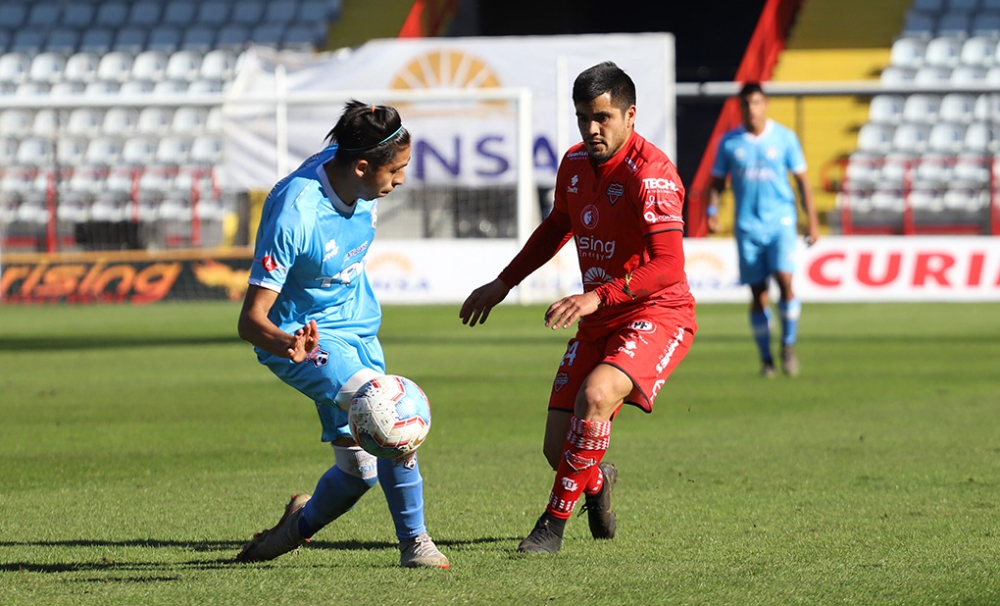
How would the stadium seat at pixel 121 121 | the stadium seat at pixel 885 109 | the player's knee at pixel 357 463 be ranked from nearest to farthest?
the player's knee at pixel 357 463 < the stadium seat at pixel 885 109 < the stadium seat at pixel 121 121

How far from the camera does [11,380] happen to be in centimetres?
1264

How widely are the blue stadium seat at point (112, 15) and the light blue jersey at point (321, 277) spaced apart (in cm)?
2755

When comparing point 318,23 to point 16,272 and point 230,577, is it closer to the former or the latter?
point 16,272

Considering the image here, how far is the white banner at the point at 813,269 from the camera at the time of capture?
66.8 feet

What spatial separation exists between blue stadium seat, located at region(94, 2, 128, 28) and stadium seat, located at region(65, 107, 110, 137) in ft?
9.85

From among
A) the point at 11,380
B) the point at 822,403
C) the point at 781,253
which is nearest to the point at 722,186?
the point at 781,253

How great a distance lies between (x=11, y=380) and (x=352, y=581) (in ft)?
27.4

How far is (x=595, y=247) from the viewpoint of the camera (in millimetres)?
5961

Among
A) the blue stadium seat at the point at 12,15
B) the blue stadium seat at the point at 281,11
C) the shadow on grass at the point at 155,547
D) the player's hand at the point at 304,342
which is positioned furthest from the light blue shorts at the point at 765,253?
the blue stadium seat at the point at 12,15

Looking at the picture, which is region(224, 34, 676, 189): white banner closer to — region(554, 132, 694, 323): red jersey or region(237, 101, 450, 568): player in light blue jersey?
region(554, 132, 694, 323): red jersey

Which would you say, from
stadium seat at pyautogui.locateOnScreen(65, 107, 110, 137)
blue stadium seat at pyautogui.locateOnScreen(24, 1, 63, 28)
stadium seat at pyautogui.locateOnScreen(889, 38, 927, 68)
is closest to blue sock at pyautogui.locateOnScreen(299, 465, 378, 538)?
stadium seat at pyautogui.locateOnScreen(889, 38, 927, 68)

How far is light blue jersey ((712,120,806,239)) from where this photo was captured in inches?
487

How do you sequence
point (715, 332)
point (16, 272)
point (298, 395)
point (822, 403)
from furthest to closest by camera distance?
point (16, 272) < point (715, 332) < point (298, 395) < point (822, 403)

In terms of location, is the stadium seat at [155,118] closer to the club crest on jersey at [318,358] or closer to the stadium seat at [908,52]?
the stadium seat at [908,52]
